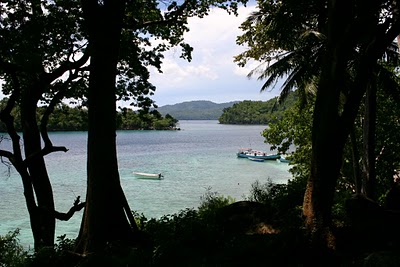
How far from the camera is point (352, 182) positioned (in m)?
17.5

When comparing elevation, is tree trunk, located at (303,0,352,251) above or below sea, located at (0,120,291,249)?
above

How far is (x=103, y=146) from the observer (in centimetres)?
649

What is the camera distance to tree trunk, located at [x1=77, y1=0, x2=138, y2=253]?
21.2 ft

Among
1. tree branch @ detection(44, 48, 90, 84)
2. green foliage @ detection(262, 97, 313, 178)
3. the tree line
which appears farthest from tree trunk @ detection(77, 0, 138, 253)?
green foliage @ detection(262, 97, 313, 178)

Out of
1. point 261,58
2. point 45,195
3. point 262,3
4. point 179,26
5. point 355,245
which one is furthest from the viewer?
point 261,58

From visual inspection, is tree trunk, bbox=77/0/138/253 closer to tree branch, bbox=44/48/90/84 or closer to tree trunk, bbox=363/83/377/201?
tree branch, bbox=44/48/90/84

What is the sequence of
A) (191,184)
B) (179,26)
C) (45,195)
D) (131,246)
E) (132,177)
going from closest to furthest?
(131,246)
(45,195)
(179,26)
(191,184)
(132,177)

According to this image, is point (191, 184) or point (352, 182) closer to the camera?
point (352, 182)

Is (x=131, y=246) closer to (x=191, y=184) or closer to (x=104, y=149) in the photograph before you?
(x=104, y=149)

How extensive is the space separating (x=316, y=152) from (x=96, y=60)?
14.7ft

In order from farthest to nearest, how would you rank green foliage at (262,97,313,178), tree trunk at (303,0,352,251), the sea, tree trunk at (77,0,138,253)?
the sea
green foliage at (262,97,313,178)
tree trunk at (77,0,138,253)
tree trunk at (303,0,352,251)

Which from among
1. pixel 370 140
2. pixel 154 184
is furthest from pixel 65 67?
pixel 154 184

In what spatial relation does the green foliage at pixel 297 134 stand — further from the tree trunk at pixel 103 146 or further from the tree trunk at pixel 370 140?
the tree trunk at pixel 103 146

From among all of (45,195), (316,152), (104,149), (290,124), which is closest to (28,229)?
(45,195)
